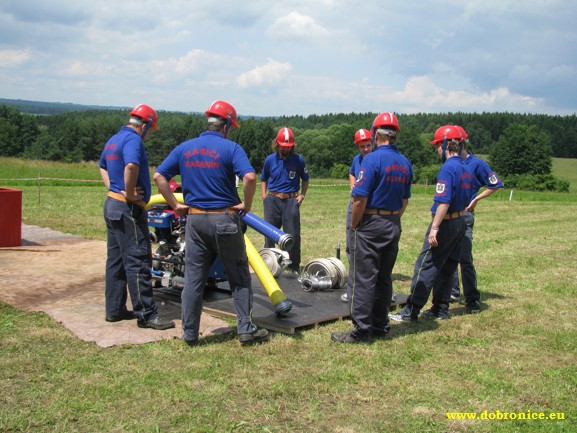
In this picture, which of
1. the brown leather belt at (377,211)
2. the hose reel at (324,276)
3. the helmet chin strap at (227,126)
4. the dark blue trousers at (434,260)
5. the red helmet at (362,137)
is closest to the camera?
the helmet chin strap at (227,126)

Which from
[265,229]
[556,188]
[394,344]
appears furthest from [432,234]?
[556,188]

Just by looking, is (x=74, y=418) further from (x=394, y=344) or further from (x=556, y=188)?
(x=556, y=188)

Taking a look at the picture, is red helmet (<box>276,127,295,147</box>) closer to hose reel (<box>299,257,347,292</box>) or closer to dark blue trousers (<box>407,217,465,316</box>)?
hose reel (<box>299,257,347,292</box>)

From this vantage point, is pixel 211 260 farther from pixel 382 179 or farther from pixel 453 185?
pixel 453 185

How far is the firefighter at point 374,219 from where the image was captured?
5.64 m

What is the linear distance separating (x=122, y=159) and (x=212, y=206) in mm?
1155

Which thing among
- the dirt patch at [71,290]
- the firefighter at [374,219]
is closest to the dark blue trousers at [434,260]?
the firefighter at [374,219]

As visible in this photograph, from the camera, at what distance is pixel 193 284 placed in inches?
218

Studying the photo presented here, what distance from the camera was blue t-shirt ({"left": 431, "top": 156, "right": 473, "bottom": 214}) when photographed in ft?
21.1

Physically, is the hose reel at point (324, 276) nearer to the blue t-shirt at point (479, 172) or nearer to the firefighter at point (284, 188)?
the firefighter at point (284, 188)

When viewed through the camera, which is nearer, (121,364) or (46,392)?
(46,392)

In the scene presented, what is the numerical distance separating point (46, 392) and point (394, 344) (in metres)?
3.12

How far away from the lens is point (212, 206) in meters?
5.44

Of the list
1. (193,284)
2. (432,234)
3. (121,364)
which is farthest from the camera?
(432,234)
